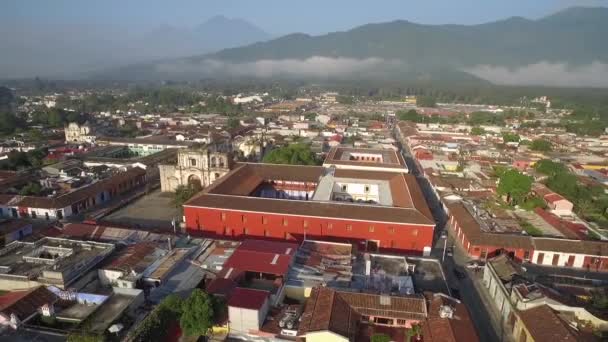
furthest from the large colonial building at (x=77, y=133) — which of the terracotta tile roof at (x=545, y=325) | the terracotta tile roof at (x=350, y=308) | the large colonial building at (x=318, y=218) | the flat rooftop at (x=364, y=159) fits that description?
the terracotta tile roof at (x=545, y=325)

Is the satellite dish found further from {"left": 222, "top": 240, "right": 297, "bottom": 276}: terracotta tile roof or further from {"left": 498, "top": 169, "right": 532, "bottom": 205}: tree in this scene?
{"left": 498, "top": 169, "right": 532, "bottom": 205}: tree

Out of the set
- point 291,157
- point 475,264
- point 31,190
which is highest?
point 291,157

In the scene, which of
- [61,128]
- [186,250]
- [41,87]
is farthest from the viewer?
[41,87]

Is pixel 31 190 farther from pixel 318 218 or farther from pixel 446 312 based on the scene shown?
pixel 446 312

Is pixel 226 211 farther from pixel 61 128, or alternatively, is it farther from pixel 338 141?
pixel 61 128

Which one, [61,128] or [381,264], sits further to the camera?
[61,128]

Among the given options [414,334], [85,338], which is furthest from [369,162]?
[85,338]

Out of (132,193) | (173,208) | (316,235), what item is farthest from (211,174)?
(316,235)
